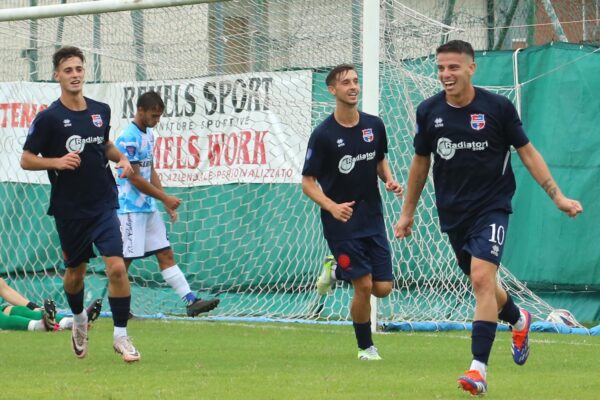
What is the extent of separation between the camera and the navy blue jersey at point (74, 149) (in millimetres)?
9625

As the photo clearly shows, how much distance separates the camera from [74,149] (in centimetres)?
964

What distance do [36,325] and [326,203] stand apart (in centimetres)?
451

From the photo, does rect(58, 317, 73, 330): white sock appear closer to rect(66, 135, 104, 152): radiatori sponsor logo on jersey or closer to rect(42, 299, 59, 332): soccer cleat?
rect(42, 299, 59, 332): soccer cleat

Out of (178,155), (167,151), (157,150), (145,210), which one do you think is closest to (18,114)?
(157,150)

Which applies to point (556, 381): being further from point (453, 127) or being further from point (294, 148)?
point (294, 148)

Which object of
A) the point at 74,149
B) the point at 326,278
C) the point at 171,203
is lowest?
the point at 326,278

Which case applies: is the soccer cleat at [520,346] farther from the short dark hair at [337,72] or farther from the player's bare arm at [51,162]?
the player's bare arm at [51,162]

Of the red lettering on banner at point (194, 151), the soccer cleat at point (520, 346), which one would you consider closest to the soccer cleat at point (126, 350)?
the soccer cleat at point (520, 346)

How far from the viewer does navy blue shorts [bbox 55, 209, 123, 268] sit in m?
9.59

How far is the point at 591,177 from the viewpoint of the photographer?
13.2 m

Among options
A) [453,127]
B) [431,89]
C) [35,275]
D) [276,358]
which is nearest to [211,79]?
[431,89]

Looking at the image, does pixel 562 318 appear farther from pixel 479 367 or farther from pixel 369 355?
pixel 479 367

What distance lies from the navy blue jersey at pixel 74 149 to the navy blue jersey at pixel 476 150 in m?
2.91

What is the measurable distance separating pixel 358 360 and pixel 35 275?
7.78 meters
